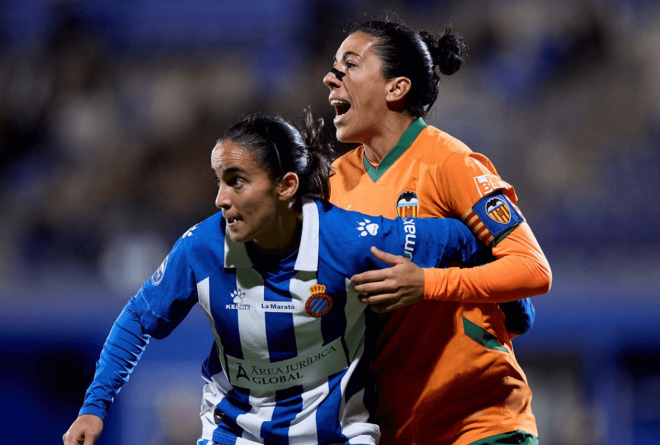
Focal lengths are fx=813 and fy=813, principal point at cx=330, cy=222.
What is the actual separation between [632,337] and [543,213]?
3.84 feet

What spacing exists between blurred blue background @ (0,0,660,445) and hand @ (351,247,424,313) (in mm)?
3222

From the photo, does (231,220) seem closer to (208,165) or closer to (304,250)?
(304,250)

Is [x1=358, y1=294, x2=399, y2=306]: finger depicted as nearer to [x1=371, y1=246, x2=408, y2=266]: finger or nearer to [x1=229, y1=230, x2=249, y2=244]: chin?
[x1=371, y1=246, x2=408, y2=266]: finger

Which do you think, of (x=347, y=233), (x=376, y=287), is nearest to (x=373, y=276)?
(x=376, y=287)

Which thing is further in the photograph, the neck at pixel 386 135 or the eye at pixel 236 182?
the neck at pixel 386 135

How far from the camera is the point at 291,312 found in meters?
2.12

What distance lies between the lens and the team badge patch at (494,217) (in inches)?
86.9

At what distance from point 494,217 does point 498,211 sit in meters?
0.02

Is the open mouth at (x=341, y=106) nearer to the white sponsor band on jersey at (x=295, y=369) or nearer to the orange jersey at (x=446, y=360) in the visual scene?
the orange jersey at (x=446, y=360)

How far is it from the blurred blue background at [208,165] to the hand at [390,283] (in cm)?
322

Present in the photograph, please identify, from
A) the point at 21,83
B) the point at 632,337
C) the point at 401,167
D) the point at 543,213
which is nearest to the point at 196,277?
the point at 401,167

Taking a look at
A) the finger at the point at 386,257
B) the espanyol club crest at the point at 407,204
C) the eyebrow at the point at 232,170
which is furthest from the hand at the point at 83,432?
the espanyol club crest at the point at 407,204

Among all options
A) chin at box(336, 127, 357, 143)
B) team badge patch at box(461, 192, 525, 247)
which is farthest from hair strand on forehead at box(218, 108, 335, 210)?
team badge patch at box(461, 192, 525, 247)

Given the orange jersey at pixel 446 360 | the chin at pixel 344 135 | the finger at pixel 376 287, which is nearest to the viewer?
the finger at pixel 376 287
